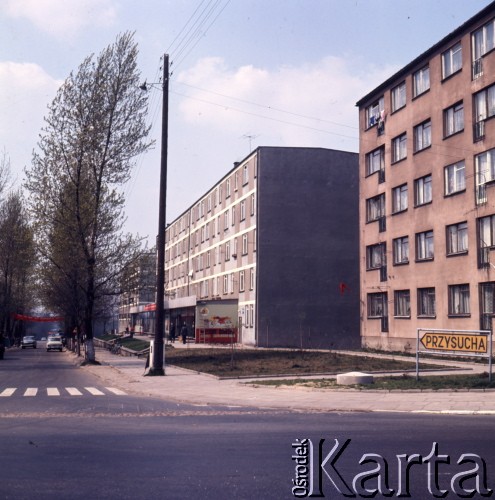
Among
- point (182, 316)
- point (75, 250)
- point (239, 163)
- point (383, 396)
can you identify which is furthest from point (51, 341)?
point (383, 396)

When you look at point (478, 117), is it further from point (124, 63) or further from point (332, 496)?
point (332, 496)

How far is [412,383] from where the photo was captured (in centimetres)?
1912

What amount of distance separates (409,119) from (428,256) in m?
7.96

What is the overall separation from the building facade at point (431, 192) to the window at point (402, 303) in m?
0.06

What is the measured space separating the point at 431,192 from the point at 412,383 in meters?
19.9

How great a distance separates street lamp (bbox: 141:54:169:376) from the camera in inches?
998

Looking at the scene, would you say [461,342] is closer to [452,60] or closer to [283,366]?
[283,366]

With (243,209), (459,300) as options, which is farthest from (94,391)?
(243,209)

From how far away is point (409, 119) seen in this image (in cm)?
3931

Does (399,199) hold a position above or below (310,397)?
above

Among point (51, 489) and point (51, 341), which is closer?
point (51, 489)

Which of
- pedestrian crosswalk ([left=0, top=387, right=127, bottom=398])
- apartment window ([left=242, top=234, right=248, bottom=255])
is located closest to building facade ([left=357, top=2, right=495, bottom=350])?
apartment window ([left=242, top=234, right=248, bottom=255])

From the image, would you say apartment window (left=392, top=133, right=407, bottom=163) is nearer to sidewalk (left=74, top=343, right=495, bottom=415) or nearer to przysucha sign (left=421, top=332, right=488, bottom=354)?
przysucha sign (left=421, top=332, right=488, bottom=354)

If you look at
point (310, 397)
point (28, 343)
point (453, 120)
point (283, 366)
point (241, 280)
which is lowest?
point (28, 343)
